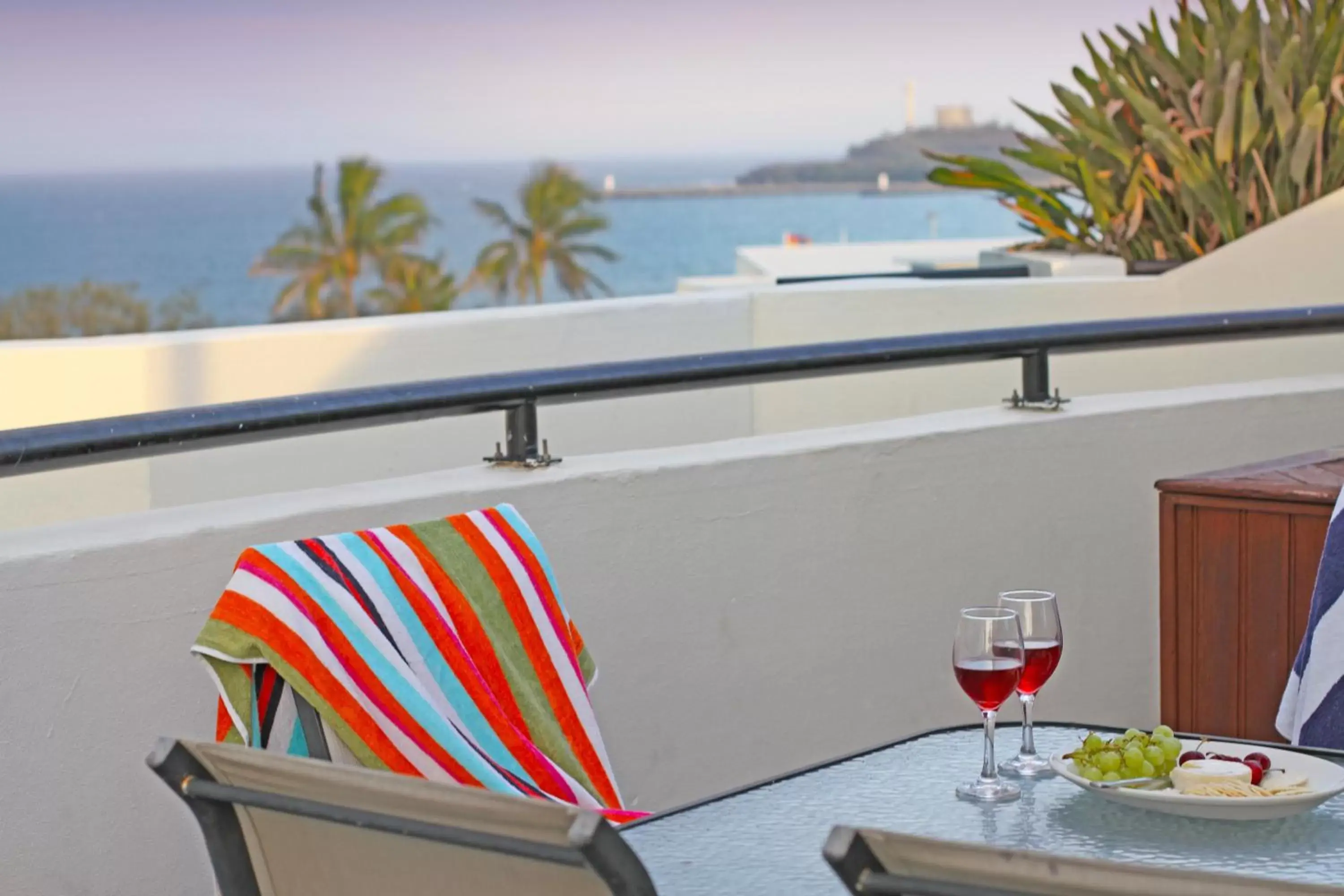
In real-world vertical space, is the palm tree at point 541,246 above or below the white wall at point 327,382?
above

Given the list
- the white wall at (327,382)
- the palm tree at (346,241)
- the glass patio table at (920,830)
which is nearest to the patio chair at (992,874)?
the glass patio table at (920,830)

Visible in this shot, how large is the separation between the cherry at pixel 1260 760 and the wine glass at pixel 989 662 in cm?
23

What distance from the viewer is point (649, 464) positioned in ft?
10.7

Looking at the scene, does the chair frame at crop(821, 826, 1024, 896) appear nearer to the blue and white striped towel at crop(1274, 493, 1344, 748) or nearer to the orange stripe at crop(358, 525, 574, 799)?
the orange stripe at crop(358, 525, 574, 799)

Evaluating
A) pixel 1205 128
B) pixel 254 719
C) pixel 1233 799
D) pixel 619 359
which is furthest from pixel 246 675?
pixel 1205 128

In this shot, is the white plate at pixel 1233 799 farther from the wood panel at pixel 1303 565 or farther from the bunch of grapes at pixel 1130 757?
the wood panel at pixel 1303 565

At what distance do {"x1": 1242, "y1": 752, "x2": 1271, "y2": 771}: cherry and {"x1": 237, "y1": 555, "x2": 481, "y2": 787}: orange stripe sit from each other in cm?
90

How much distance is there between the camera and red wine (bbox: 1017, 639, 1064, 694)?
1.94 metres

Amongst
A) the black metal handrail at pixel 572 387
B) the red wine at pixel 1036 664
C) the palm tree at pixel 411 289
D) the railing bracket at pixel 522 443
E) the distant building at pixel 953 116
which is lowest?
the red wine at pixel 1036 664

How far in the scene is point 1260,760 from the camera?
1887 mm

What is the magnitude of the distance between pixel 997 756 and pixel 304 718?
813 mm

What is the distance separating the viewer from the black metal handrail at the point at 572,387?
97.3 inches

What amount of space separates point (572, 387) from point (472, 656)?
71 centimetres

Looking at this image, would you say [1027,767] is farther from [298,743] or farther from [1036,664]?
[298,743]
